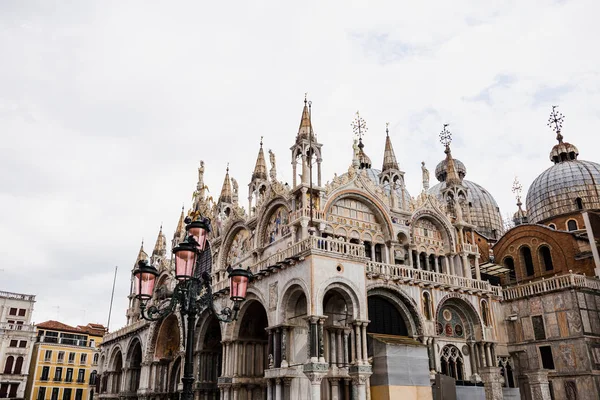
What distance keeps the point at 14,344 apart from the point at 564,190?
54.1m

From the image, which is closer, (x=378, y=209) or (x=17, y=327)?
(x=378, y=209)

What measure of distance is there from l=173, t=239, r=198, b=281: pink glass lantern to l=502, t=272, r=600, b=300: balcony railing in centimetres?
2282

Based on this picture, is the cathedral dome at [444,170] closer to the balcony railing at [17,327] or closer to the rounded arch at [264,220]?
the rounded arch at [264,220]

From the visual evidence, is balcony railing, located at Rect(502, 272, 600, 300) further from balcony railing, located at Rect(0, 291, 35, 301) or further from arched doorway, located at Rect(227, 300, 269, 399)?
balcony railing, located at Rect(0, 291, 35, 301)

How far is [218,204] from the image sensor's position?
3828 centimetres

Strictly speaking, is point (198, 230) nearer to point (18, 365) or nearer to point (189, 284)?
point (189, 284)

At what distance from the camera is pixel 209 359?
30.4 m

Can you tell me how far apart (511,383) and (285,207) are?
15841 millimetres

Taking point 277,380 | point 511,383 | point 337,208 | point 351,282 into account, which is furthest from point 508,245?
point 277,380

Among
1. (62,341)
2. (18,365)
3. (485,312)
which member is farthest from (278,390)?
(62,341)

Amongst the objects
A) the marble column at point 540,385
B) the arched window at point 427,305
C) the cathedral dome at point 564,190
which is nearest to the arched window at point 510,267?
the cathedral dome at point 564,190

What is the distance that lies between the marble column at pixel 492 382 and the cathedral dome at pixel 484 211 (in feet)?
88.6

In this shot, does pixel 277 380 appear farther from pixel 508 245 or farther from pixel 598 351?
pixel 508 245

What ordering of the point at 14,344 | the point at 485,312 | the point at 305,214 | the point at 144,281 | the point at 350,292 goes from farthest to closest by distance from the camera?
the point at 14,344 → the point at 485,312 → the point at 305,214 → the point at 350,292 → the point at 144,281
